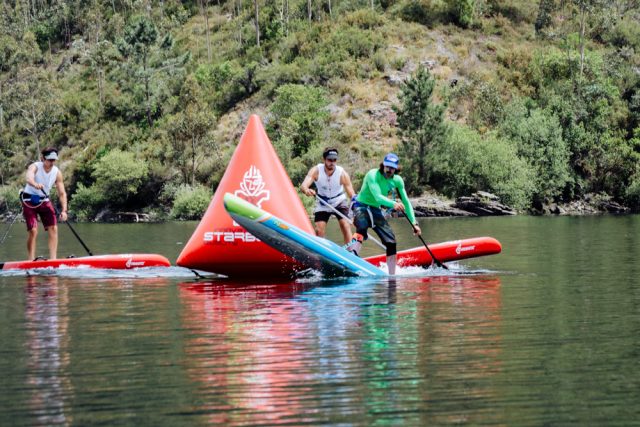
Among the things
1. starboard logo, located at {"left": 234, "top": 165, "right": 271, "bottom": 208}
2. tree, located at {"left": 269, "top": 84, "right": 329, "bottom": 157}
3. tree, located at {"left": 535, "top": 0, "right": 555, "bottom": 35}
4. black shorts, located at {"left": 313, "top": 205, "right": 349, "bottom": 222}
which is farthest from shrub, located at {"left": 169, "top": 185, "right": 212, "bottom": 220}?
starboard logo, located at {"left": 234, "top": 165, "right": 271, "bottom": 208}

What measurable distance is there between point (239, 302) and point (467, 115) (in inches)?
2763

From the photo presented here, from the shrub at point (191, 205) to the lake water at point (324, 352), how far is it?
53388mm

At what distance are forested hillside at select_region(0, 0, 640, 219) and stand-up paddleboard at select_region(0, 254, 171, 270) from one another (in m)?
50.8

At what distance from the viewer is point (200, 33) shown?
114 m

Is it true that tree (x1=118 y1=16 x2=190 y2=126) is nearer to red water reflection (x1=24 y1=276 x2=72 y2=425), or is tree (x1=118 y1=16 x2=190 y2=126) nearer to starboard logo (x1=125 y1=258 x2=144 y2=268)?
starboard logo (x1=125 y1=258 x2=144 y2=268)

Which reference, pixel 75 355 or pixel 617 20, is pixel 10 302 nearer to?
pixel 75 355

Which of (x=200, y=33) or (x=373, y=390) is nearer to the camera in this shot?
(x=373, y=390)

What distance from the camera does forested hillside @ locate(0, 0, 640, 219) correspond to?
7212 cm

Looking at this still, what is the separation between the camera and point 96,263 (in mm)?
20094

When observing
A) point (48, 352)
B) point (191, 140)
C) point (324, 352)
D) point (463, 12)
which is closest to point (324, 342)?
point (324, 352)

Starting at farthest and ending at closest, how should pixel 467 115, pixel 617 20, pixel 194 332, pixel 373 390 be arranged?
1. pixel 617 20
2. pixel 467 115
3. pixel 194 332
4. pixel 373 390

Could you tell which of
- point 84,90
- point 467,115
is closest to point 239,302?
point 467,115

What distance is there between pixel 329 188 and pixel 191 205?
5330cm

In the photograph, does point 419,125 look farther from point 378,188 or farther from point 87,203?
point 378,188
